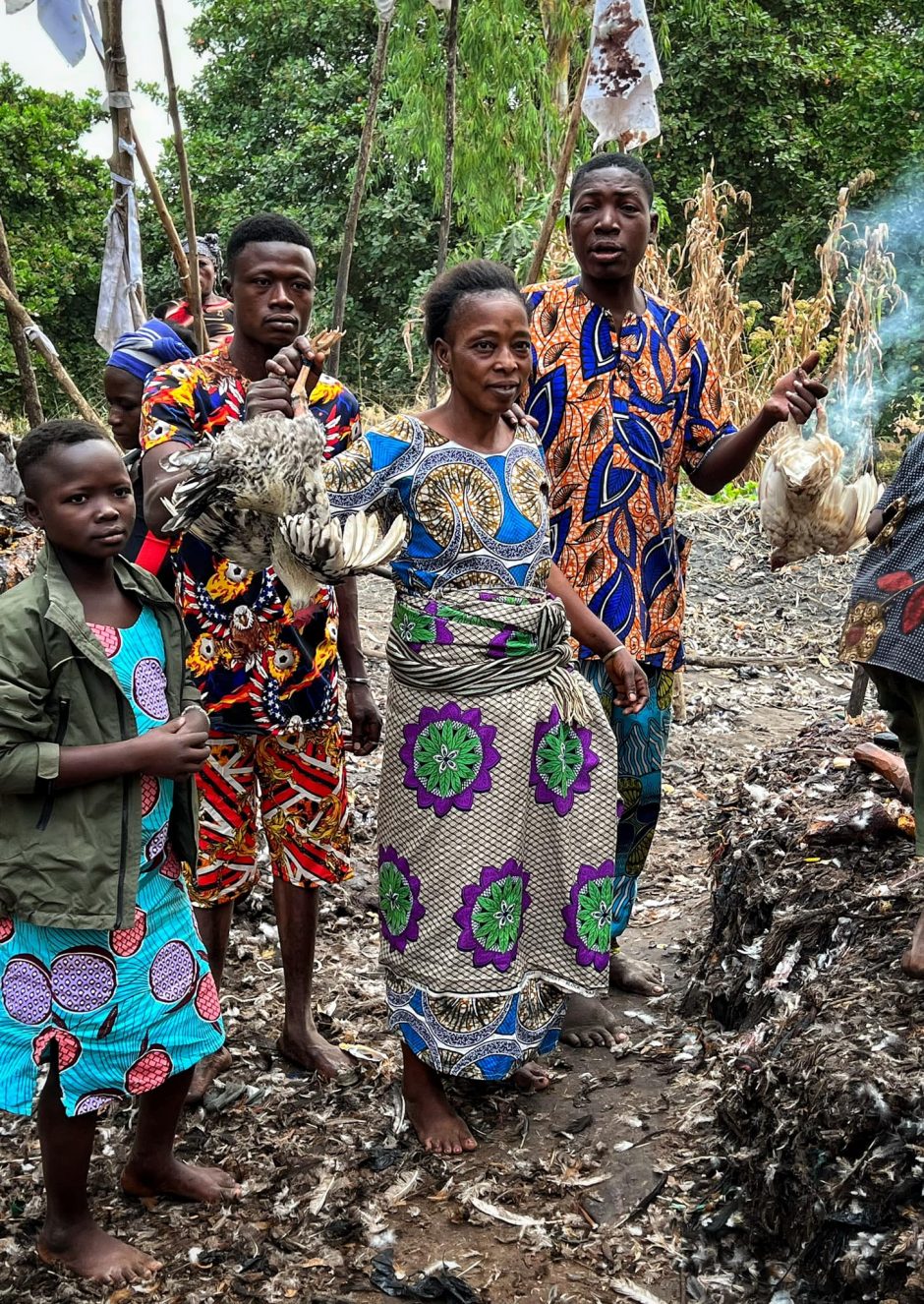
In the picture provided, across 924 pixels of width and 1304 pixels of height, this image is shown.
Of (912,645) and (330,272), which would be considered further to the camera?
(330,272)

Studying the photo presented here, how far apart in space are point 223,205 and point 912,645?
53.0ft

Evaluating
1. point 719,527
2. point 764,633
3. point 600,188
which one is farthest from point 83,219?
point 600,188

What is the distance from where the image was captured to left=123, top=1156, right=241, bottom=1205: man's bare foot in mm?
2598

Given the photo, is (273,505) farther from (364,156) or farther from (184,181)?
(364,156)

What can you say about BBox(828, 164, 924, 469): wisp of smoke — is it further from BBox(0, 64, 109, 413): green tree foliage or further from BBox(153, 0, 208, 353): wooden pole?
BBox(0, 64, 109, 413): green tree foliage

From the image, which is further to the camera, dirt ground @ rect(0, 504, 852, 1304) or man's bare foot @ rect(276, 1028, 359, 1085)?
man's bare foot @ rect(276, 1028, 359, 1085)

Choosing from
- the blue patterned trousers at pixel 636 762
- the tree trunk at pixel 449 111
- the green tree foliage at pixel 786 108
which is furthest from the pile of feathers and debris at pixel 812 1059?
the green tree foliage at pixel 786 108

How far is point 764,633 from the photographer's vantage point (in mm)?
8047

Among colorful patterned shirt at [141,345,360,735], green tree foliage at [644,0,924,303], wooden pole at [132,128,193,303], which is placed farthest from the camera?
green tree foliage at [644,0,924,303]

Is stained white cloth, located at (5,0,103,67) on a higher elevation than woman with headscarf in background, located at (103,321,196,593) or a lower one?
higher

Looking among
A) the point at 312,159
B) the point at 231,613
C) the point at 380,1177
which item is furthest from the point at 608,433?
the point at 312,159

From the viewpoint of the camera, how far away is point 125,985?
234 centimetres

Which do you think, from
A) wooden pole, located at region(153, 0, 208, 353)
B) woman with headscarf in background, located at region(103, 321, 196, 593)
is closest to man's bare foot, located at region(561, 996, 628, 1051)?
woman with headscarf in background, located at region(103, 321, 196, 593)

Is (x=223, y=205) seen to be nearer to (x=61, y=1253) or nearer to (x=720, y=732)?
(x=720, y=732)
